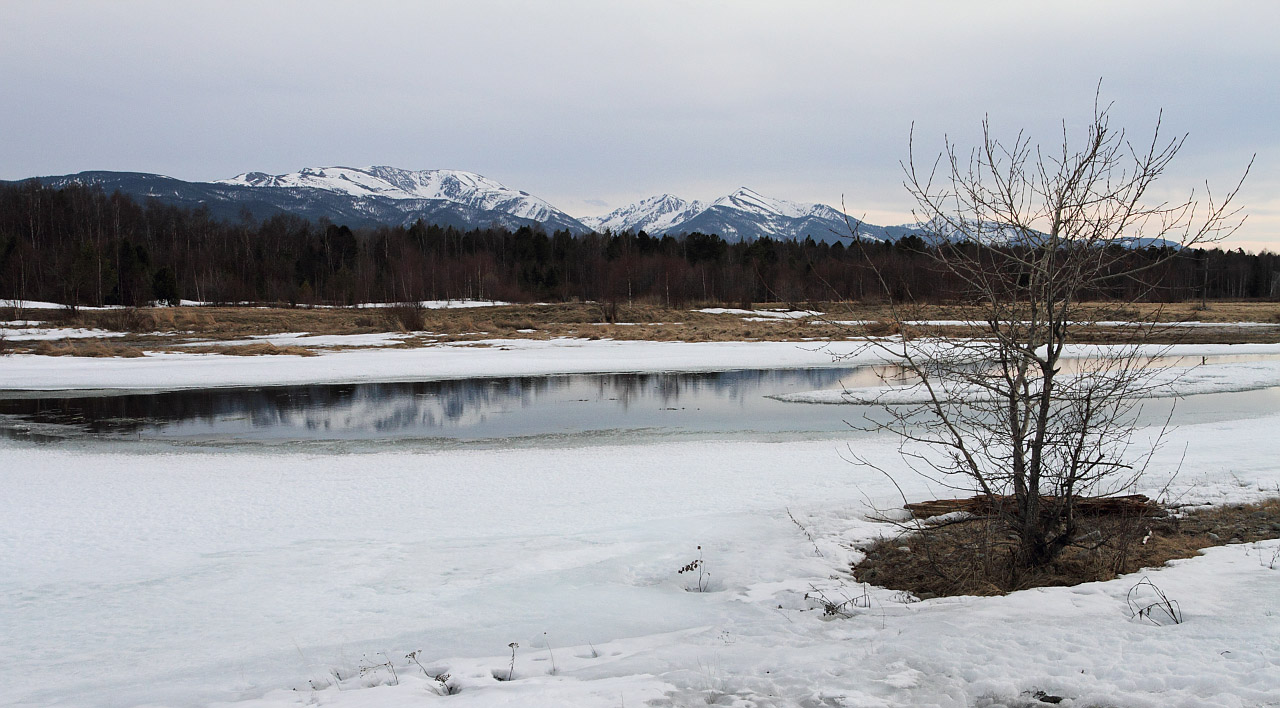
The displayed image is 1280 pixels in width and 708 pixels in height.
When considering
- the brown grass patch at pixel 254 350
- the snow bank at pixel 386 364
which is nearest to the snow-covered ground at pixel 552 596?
the snow bank at pixel 386 364

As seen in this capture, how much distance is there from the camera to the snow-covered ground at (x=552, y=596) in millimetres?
4453

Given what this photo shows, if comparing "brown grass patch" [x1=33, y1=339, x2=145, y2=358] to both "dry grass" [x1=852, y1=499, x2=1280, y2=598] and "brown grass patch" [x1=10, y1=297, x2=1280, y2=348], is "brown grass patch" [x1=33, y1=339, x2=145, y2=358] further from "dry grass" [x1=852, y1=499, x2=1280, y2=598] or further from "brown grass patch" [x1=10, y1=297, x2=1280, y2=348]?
"dry grass" [x1=852, y1=499, x2=1280, y2=598]

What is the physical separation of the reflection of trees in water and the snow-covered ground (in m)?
4.79

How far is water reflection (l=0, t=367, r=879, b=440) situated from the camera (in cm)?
1659

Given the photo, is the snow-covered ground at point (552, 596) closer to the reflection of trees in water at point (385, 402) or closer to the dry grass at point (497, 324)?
the reflection of trees in water at point (385, 402)

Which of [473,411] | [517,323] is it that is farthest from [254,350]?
[473,411]

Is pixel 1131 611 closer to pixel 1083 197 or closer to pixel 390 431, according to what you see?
pixel 1083 197

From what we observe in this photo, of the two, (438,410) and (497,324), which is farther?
(497,324)

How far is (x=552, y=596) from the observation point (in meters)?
6.56

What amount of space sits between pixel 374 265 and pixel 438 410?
250 ft

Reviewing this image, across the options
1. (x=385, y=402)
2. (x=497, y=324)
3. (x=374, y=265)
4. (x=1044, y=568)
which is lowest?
(x=385, y=402)

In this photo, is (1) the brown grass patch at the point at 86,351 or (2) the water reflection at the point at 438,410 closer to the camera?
(2) the water reflection at the point at 438,410

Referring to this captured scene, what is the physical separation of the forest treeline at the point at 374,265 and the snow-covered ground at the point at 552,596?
58.8 metres

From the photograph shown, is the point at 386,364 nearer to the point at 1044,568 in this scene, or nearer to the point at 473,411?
the point at 473,411
